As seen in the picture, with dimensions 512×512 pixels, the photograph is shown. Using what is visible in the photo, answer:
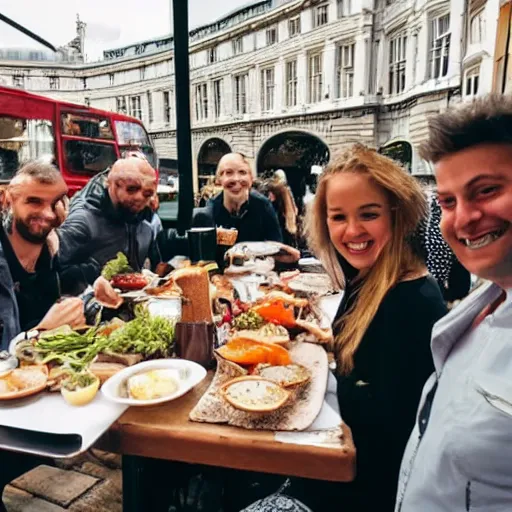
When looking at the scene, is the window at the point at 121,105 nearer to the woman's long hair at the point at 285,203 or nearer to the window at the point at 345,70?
the woman's long hair at the point at 285,203

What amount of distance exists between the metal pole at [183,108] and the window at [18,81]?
4.05 feet

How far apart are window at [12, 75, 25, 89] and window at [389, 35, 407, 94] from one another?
2.75m

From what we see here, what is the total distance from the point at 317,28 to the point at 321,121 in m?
0.62

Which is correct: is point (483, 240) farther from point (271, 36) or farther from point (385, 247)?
point (271, 36)

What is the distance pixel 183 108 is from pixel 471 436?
2.95 meters

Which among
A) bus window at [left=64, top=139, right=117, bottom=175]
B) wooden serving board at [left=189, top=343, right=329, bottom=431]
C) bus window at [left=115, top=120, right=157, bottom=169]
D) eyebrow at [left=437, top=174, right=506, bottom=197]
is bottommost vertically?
wooden serving board at [left=189, top=343, right=329, bottom=431]

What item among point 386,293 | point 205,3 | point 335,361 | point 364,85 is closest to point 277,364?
point 335,361

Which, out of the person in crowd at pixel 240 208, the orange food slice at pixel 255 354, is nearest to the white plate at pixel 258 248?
the person in crowd at pixel 240 208

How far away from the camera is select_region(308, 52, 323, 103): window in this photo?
289 centimetres

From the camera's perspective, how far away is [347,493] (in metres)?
1.11

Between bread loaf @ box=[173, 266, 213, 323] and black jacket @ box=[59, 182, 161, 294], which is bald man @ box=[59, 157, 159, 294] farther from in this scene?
bread loaf @ box=[173, 266, 213, 323]

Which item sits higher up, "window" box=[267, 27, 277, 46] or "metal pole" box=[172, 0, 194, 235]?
"window" box=[267, 27, 277, 46]

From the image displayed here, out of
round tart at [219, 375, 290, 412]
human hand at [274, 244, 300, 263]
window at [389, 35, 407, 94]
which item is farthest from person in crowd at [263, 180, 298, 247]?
round tart at [219, 375, 290, 412]

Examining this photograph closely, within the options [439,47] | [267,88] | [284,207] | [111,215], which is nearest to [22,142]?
[111,215]
